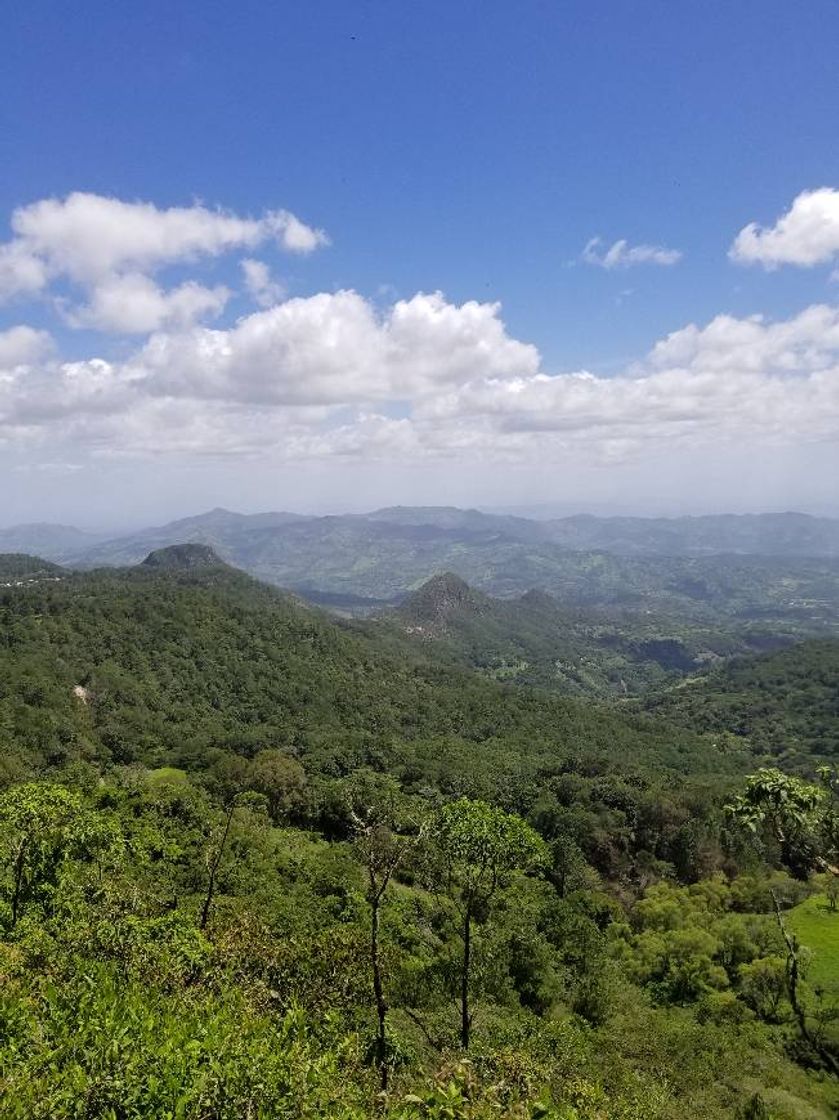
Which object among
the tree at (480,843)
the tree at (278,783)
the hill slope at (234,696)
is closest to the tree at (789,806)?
the tree at (480,843)

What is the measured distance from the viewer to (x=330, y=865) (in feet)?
185

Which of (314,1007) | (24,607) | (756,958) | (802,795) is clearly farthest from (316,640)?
(802,795)

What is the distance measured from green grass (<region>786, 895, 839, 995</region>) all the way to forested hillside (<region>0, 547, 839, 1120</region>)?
225cm

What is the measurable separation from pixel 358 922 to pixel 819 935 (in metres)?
41.1

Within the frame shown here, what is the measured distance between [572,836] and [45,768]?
216ft

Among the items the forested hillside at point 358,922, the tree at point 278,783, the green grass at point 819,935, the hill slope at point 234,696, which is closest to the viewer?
the forested hillside at point 358,922

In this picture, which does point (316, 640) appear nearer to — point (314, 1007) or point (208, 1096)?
point (314, 1007)

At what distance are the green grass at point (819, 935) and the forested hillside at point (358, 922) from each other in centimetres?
225

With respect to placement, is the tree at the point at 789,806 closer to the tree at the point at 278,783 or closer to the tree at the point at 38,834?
the tree at the point at 38,834

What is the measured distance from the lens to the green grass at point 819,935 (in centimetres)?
5247

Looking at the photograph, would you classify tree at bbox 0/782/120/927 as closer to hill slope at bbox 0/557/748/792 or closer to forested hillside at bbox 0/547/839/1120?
forested hillside at bbox 0/547/839/1120

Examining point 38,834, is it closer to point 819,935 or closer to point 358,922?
point 358,922

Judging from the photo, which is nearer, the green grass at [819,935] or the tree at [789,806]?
the tree at [789,806]

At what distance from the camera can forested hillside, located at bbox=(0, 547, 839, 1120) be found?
13461mm
